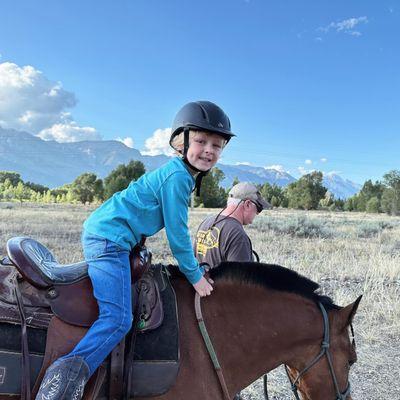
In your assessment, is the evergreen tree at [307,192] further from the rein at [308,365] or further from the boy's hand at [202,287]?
the boy's hand at [202,287]

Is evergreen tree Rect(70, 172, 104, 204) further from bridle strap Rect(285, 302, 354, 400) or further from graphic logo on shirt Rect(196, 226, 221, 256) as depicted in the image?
bridle strap Rect(285, 302, 354, 400)

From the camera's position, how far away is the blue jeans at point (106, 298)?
2.02 m

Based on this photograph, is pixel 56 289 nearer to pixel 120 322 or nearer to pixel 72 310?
pixel 72 310

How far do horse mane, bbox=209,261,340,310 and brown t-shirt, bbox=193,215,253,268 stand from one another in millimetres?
1693

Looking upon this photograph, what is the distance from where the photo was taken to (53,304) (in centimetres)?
209

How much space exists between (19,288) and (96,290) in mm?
436

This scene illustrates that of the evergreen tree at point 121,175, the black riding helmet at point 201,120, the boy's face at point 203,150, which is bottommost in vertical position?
the boy's face at point 203,150

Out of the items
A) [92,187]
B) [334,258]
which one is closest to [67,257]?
[334,258]

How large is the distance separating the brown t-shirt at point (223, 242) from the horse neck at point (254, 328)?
175 centimetres

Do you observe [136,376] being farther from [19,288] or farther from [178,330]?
[19,288]

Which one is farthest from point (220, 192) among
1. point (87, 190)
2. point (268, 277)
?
point (268, 277)

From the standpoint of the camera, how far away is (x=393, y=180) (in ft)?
199

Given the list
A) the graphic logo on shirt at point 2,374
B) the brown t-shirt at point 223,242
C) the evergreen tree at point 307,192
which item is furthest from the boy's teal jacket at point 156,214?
the evergreen tree at point 307,192

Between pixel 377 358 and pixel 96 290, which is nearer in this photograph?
pixel 96 290
